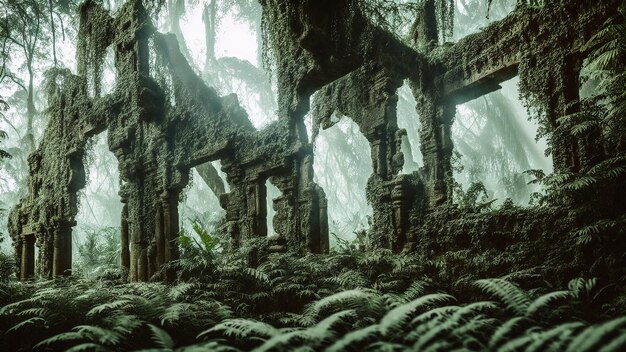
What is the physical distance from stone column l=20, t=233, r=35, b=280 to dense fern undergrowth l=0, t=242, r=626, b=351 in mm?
10339

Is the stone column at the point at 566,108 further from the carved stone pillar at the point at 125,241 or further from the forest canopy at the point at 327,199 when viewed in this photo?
the carved stone pillar at the point at 125,241

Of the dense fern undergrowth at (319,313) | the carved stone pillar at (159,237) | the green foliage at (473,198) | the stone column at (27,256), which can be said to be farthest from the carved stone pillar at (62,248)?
the green foliage at (473,198)

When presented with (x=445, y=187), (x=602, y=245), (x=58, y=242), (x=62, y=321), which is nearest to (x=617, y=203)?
(x=602, y=245)

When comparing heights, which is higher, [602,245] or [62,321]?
[602,245]

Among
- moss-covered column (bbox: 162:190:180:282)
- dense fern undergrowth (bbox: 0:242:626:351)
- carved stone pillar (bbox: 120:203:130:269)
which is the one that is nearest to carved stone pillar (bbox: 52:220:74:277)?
carved stone pillar (bbox: 120:203:130:269)

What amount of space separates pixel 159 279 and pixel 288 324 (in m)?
5.96

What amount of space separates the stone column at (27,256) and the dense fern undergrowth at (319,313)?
10339 mm

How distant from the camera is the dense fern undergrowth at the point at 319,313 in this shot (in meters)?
2.73

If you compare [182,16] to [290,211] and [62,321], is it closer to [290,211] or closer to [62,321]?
[290,211]

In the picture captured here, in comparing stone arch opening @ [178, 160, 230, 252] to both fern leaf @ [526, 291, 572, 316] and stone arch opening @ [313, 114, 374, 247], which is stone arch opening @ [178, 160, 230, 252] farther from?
fern leaf @ [526, 291, 572, 316]

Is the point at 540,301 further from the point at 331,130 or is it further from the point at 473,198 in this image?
the point at 331,130

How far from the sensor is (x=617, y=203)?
576 centimetres

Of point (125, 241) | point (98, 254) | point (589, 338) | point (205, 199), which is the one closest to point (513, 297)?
point (589, 338)

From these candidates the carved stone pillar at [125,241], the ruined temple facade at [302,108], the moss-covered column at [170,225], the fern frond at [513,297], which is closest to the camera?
the fern frond at [513,297]
